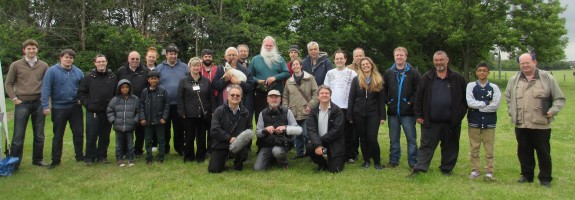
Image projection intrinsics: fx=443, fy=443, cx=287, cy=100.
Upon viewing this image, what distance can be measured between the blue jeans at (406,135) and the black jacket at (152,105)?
370cm

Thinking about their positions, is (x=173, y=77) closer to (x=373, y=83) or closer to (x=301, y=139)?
(x=301, y=139)

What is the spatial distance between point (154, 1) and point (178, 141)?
13.6 meters

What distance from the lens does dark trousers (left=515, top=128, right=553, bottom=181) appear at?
590 centimetres

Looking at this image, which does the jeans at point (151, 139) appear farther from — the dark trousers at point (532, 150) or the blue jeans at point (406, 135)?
the dark trousers at point (532, 150)

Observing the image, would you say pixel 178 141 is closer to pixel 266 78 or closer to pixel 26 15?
pixel 266 78

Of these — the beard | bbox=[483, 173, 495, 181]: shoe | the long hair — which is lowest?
bbox=[483, 173, 495, 181]: shoe

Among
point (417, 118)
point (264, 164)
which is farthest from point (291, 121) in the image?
point (417, 118)

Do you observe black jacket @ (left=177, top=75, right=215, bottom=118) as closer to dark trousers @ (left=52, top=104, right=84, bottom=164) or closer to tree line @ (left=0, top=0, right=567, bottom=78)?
dark trousers @ (left=52, top=104, right=84, bottom=164)

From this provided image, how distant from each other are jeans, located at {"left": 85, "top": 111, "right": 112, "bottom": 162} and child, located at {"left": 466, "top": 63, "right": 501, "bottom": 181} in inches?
225

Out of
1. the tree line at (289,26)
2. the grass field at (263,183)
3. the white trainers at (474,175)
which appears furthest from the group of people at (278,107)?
the tree line at (289,26)

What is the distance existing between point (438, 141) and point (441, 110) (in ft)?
1.66

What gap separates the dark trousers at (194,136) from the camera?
7355mm

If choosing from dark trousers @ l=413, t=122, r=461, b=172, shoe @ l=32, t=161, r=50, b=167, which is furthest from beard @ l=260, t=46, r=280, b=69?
shoe @ l=32, t=161, r=50, b=167

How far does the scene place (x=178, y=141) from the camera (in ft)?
26.1
